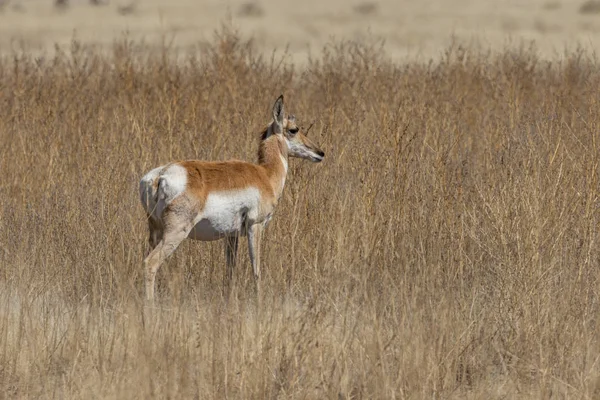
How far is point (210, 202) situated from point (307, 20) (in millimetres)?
38928

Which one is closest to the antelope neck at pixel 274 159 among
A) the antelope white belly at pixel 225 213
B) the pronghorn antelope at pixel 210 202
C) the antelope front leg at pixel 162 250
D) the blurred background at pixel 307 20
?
the pronghorn antelope at pixel 210 202

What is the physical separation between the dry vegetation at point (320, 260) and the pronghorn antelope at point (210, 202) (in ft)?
0.56

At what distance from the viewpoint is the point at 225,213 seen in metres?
5.82

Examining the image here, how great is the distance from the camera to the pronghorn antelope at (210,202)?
5551mm

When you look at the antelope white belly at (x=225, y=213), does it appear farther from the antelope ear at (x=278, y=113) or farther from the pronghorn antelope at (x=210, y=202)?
the antelope ear at (x=278, y=113)

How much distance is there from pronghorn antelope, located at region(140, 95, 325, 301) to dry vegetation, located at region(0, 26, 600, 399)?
0.56ft

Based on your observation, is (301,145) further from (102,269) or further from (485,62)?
(485,62)

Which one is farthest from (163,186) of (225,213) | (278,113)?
(278,113)

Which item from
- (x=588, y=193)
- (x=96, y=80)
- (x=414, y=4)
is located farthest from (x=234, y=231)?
(x=414, y=4)

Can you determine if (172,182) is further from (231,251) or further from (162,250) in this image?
(231,251)

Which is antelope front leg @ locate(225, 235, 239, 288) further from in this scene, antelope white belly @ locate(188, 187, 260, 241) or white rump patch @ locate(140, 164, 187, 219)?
white rump patch @ locate(140, 164, 187, 219)

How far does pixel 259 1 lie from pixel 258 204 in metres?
51.5

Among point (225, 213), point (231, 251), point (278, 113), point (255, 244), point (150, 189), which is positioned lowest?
point (231, 251)

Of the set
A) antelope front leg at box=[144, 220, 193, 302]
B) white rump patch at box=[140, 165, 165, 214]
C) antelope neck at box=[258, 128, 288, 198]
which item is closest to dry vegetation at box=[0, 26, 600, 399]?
antelope front leg at box=[144, 220, 193, 302]
